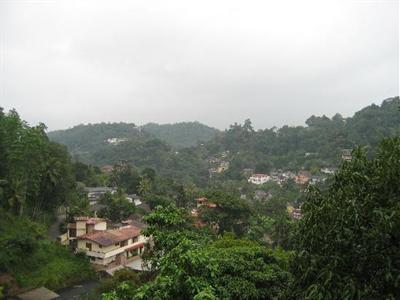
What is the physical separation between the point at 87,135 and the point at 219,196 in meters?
148

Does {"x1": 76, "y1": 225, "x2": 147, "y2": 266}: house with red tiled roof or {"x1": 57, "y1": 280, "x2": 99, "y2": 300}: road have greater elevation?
{"x1": 76, "y1": 225, "x2": 147, "y2": 266}: house with red tiled roof

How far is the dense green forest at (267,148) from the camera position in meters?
93.7

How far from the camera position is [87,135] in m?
177

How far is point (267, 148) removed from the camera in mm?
113938

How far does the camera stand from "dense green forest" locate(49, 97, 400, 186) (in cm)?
9369

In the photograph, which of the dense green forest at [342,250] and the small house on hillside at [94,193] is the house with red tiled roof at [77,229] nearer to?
the small house on hillside at [94,193]

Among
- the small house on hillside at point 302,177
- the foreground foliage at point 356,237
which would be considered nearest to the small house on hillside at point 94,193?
the foreground foliage at point 356,237

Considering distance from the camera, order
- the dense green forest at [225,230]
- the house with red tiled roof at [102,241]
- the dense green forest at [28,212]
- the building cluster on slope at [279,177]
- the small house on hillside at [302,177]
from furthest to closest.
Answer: the building cluster on slope at [279,177] → the small house on hillside at [302,177] → the house with red tiled roof at [102,241] → the dense green forest at [28,212] → the dense green forest at [225,230]

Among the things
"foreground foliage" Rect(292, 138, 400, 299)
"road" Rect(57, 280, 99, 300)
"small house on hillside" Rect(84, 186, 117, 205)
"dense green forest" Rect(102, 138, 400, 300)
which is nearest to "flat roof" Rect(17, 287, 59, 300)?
"road" Rect(57, 280, 99, 300)

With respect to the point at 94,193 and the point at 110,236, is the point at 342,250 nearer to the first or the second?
the point at 110,236

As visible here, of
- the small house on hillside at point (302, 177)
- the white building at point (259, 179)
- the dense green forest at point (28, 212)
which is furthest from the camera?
the white building at point (259, 179)

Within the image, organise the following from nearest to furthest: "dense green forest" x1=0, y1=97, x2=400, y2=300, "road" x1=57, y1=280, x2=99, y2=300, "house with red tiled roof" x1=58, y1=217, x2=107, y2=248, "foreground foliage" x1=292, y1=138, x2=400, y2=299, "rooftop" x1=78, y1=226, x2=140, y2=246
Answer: "foreground foliage" x1=292, y1=138, x2=400, y2=299 < "dense green forest" x1=0, y1=97, x2=400, y2=300 < "road" x1=57, y1=280, x2=99, y2=300 < "rooftop" x1=78, y1=226, x2=140, y2=246 < "house with red tiled roof" x1=58, y1=217, x2=107, y2=248

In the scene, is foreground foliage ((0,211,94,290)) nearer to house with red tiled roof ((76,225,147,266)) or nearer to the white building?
house with red tiled roof ((76,225,147,266))

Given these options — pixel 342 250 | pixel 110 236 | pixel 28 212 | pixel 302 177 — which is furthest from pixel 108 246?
pixel 302 177
